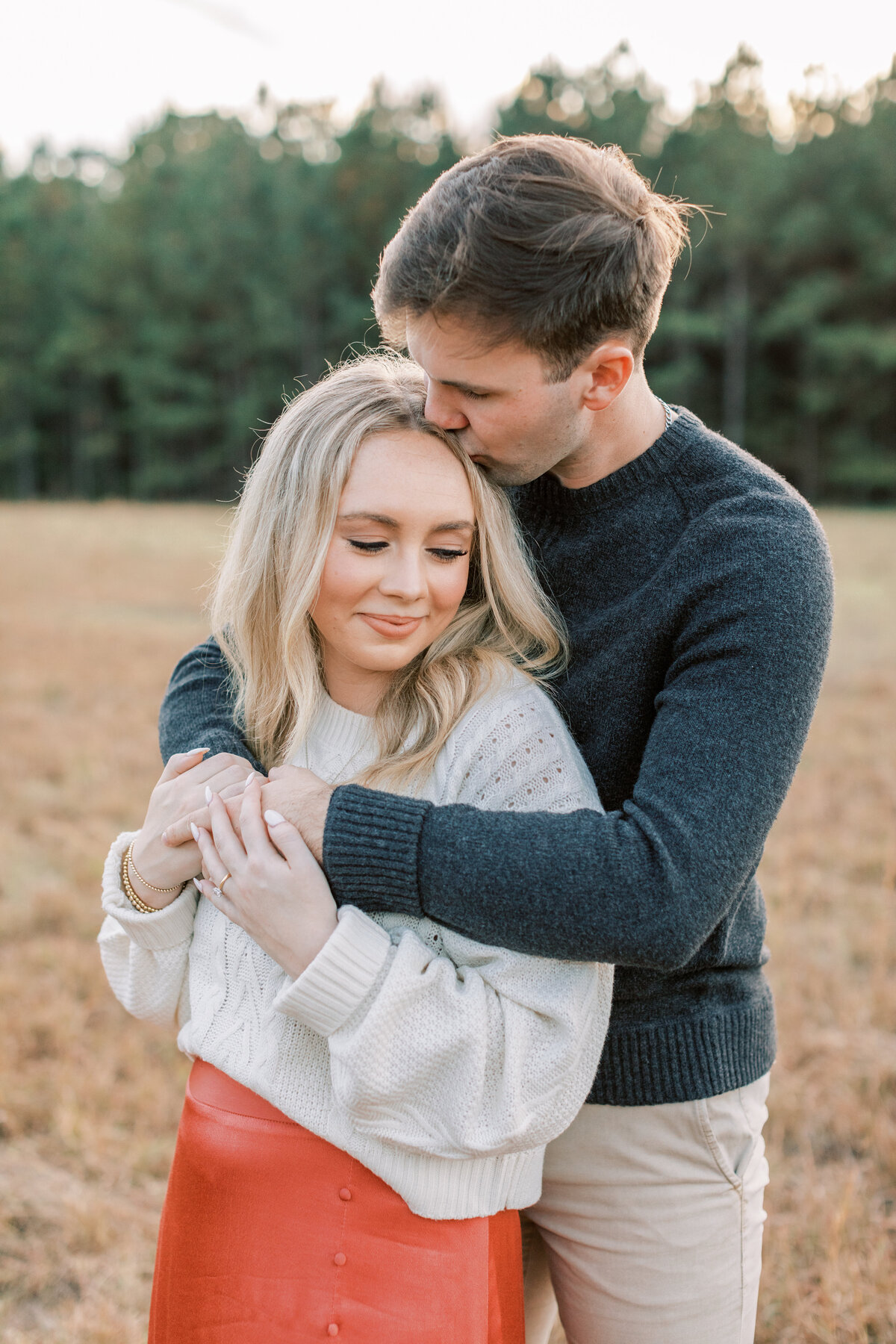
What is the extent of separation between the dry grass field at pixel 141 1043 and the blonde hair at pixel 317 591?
1758mm

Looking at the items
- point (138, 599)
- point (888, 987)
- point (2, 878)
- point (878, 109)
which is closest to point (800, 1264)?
point (888, 987)

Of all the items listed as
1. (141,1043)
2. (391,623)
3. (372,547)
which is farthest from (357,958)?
(141,1043)

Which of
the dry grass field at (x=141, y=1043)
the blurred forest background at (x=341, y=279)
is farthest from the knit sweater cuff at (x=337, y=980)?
the blurred forest background at (x=341, y=279)

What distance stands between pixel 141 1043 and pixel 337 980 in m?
2.55

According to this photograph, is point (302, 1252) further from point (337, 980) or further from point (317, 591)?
point (317, 591)

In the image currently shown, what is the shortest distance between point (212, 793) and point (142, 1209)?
6.28ft

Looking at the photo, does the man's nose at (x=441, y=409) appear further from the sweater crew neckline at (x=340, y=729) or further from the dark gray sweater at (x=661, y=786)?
the sweater crew neckline at (x=340, y=729)

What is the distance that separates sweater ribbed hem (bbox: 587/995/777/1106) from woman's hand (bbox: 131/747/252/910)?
0.81 m

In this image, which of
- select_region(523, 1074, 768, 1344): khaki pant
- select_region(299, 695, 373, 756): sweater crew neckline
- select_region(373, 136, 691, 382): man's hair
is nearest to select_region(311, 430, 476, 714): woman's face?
select_region(299, 695, 373, 756): sweater crew neckline

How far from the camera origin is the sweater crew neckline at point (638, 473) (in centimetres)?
191

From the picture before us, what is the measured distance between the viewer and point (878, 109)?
3084 centimetres

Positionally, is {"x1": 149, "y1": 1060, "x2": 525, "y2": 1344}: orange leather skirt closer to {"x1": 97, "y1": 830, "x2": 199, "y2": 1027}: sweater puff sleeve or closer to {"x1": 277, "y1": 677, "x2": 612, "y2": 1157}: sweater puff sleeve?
{"x1": 277, "y1": 677, "x2": 612, "y2": 1157}: sweater puff sleeve

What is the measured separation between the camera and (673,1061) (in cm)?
189

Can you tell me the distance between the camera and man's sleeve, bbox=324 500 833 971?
59.2 inches
